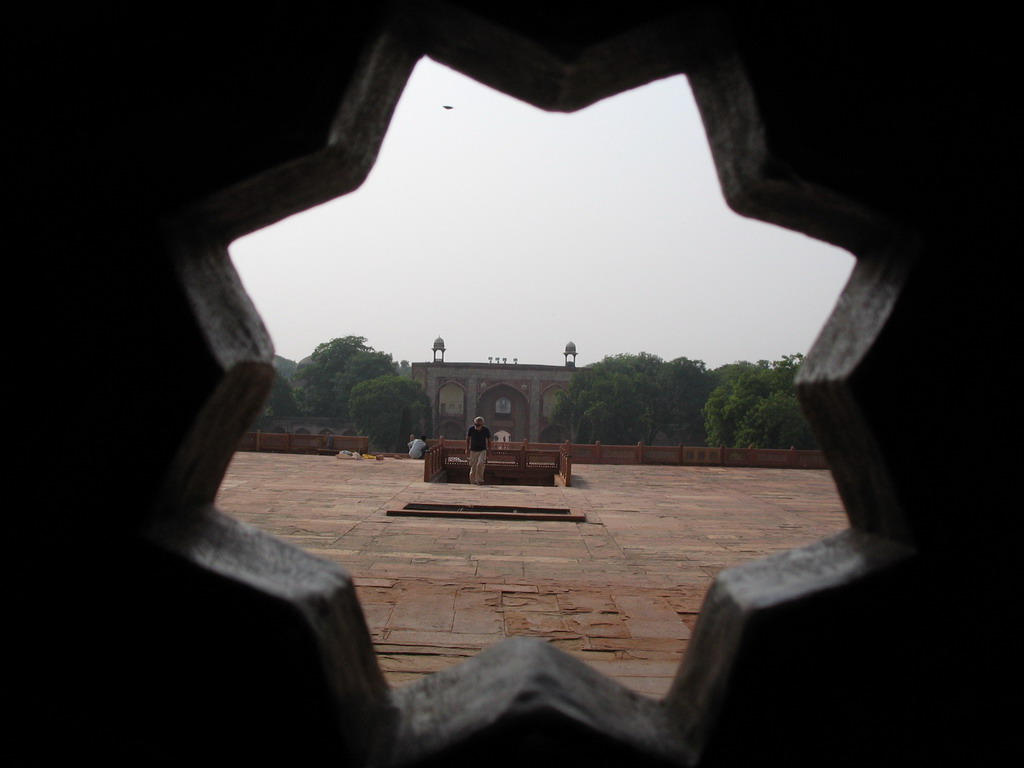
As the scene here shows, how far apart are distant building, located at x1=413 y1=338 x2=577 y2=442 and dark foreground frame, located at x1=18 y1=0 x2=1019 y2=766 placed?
135ft

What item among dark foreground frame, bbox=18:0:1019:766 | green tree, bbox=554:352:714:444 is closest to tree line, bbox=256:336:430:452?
green tree, bbox=554:352:714:444

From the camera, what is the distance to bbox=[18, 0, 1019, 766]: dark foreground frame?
0.82m

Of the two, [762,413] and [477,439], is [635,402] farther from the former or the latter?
[477,439]

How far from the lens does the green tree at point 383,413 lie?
36.4m

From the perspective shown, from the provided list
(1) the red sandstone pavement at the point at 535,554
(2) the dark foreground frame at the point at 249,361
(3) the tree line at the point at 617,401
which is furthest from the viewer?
(3) the tree line at the point at 617,401

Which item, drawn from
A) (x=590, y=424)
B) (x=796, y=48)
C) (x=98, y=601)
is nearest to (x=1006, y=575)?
(x=796, y=48)

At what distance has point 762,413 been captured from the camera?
83.3 ft

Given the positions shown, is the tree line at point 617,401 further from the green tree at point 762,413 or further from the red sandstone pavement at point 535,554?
the red sandstone pavement at point 535,554

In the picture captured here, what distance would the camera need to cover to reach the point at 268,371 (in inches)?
39.3

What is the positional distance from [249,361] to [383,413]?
36.5m

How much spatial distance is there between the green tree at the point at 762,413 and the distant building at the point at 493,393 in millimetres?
14454

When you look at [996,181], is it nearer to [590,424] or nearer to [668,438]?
[590,424]

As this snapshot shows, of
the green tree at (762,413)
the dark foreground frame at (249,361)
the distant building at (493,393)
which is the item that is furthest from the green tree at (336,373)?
the dark foreground frame at (249,361)

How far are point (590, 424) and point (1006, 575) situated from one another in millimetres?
36983
